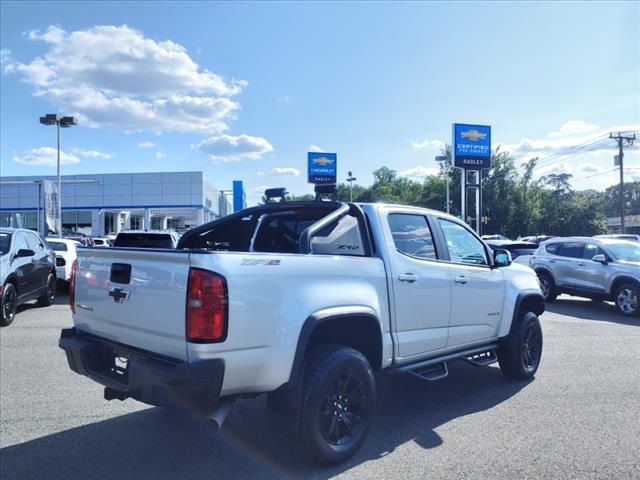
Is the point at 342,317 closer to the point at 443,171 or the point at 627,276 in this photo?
the point at 627,276

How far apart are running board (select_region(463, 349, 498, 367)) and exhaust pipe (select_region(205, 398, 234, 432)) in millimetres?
2799

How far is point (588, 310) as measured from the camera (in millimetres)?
12453

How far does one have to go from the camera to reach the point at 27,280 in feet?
34.3

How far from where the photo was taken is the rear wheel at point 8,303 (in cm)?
930

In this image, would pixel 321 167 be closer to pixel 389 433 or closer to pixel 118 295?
pixel 389 433

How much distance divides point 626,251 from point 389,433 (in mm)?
10538

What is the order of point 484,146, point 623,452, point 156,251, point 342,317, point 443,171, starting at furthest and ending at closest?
1. point 443,171
2. point 484,146
3. point 623,452
4. point 342,317
5. point 156,251

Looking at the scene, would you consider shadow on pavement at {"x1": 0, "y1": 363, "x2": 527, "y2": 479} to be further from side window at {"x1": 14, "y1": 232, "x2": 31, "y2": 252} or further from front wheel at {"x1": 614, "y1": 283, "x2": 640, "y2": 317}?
front wheel at {"x1": 614, "y1": 283, "x2": 640, "y2": 317}

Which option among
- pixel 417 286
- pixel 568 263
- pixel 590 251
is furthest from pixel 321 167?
pixel 417 286

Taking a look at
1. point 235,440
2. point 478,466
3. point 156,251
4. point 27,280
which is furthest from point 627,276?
point 27,280

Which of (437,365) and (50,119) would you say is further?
(50,119)

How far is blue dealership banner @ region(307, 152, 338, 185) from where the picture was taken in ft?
115

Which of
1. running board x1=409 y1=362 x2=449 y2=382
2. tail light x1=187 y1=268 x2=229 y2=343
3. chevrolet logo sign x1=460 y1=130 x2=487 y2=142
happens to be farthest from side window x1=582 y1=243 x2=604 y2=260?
tail light x1=187 y1=268 x2=229 y2=343

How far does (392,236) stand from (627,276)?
9.37 meters
